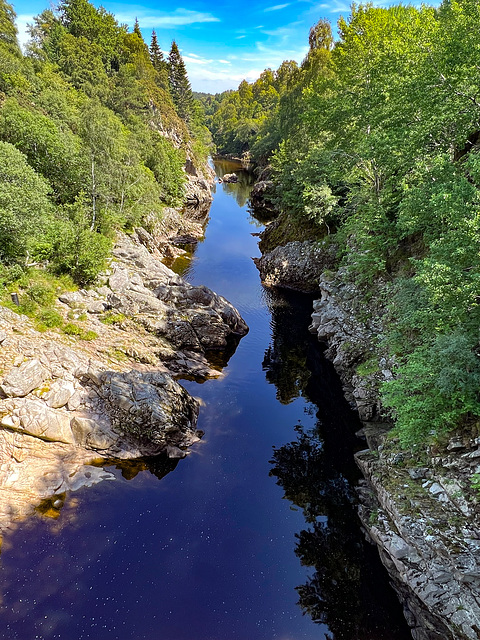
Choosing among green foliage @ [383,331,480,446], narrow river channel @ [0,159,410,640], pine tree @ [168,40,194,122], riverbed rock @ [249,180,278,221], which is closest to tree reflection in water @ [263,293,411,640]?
narrow river channel @ [0,159,410,640]

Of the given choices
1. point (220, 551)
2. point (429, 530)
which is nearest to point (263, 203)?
point (220, 551)

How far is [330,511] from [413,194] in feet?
50.5

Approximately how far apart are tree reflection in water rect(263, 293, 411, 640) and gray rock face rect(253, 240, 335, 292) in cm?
1118

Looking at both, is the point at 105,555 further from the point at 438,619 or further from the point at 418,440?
the point at 418,440

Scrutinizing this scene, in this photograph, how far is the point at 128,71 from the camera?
Answer: 227ft

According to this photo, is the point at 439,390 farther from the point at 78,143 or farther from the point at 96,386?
the point at 78,143

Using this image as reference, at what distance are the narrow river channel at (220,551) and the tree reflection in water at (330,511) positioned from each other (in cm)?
5

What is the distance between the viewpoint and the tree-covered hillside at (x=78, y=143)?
73.3 feet

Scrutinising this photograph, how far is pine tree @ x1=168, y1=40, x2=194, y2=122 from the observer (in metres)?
95.6

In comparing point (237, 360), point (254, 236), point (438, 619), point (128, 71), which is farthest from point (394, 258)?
point (128, 71)

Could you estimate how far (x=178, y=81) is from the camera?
97.6 m

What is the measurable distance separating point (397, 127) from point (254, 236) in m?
34.0

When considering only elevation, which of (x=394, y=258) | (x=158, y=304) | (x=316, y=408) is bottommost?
(x=316, y=408)

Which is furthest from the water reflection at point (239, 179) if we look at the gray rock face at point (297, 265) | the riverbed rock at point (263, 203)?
the gray rock face at point (297, 265)
